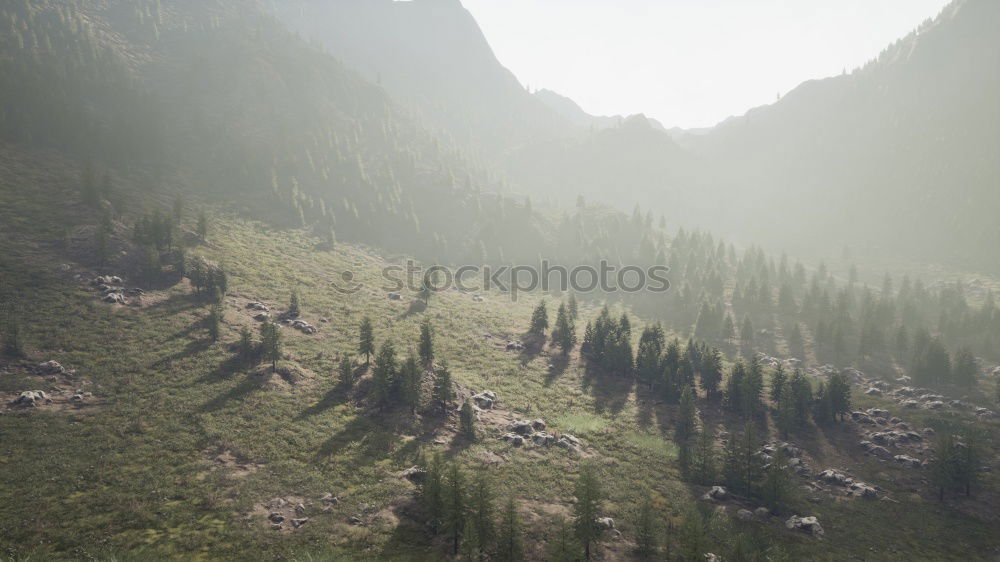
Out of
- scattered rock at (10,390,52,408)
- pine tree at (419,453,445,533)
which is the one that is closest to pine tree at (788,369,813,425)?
pine tree at (419,453,445,533)

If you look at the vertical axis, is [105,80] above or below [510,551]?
above

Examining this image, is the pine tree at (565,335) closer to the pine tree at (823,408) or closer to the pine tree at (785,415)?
the pine tree at (785,415)

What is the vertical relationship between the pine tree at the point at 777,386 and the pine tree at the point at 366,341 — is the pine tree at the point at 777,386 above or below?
below

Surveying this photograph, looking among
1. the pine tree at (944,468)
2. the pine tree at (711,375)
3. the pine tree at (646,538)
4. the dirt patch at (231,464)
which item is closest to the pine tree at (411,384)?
the dirt patch at (231,464)

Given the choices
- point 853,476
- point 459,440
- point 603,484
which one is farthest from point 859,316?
point 459,440

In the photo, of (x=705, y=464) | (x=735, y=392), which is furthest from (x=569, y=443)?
(x=735, y=392)

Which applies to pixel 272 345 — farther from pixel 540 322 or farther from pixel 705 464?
pixel 705 464

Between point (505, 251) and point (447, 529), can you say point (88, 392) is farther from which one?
point (505, 251)
